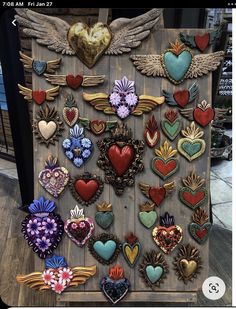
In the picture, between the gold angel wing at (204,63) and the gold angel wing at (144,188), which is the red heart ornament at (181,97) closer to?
the gold angel wing at (204,63)

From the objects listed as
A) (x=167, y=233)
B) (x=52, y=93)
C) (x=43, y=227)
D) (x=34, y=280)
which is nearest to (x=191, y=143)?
(x=167, y=233)

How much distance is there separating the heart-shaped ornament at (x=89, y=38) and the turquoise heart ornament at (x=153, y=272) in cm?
100

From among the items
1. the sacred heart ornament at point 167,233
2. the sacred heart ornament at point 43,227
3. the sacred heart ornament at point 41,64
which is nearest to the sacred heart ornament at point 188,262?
the sacred heart ornament at point 167,233

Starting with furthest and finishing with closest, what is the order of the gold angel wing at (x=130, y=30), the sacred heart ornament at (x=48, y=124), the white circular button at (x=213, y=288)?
the white circular button at (x=213, y=288)
the sacred heart ornament at (x=48, y=124)
the gold angel wing at (x=130, y=30)

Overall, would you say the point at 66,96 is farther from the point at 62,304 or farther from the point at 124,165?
the point at 62,304

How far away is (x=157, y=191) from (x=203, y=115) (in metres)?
0.40

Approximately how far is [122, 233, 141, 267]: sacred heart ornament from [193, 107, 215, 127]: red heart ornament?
607mm

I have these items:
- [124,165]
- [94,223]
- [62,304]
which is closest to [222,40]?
[124,165]

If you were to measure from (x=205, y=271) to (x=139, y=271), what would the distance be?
314 millimetres

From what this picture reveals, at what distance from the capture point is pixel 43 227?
155 centimetres

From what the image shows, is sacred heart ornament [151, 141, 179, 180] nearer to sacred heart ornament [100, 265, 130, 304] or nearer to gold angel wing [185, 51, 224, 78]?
gold angel wing [185, 51, 224, 78]

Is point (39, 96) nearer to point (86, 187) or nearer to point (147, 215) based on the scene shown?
point (86, 187)

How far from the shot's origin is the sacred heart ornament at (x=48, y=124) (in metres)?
1.50

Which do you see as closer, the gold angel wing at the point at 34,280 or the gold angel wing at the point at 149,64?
the gold angel wing at the point at 149,64
